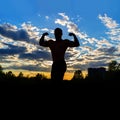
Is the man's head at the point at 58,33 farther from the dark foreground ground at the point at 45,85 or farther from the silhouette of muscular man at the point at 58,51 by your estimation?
the dark foreground ground at the point at 45,85

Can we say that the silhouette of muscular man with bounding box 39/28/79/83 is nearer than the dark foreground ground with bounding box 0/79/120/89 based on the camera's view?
Yes

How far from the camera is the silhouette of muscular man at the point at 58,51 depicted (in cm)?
1030

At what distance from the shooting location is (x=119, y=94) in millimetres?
10391

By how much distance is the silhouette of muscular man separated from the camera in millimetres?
10305

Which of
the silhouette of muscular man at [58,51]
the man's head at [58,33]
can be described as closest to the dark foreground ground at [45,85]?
the silhouette of muscular man at [58,51]

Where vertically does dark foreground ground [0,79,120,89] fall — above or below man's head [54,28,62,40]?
below

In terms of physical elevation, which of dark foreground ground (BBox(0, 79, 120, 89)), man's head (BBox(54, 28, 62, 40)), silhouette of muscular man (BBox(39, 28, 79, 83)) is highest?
man's head (BBox(54, 28, 62, 40))

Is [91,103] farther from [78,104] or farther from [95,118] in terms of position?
[95,118]

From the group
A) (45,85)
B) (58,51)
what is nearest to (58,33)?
(58,51)

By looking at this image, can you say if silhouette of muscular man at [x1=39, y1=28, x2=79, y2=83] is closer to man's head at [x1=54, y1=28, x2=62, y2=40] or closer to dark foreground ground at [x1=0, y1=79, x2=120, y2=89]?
man's head at [x1=54, y1=28, x2=62, y2=40]

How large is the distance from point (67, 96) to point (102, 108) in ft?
4.38

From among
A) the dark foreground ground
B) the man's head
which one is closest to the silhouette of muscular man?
the man's head

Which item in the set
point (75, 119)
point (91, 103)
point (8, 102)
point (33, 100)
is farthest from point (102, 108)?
point (8, 102)

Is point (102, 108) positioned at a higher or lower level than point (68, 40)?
lower
